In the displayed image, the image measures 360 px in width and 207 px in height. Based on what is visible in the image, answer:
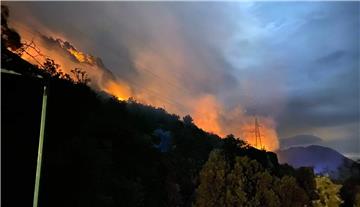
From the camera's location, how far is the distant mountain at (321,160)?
2888 cm

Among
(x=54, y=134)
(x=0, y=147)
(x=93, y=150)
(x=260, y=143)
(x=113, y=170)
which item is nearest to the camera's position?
(x=0, y=147)

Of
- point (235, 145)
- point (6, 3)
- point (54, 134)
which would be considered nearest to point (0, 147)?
point (54, 134)

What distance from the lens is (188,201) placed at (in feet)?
68.4

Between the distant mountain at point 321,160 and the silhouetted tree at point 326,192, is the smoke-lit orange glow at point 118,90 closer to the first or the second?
the distant mountain at point 321,160

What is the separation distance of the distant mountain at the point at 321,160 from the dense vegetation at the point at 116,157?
158 centimetres

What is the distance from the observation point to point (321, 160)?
116ft

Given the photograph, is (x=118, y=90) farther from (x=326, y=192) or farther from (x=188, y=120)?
(x=326, y=192)

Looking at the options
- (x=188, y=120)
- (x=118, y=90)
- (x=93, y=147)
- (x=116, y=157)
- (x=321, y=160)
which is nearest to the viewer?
(x=93, y=147)

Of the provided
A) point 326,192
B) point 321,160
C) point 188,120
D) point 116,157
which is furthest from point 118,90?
point 321,160

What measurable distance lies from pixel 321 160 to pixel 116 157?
21.1 m

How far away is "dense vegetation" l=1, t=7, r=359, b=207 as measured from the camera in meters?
12.8

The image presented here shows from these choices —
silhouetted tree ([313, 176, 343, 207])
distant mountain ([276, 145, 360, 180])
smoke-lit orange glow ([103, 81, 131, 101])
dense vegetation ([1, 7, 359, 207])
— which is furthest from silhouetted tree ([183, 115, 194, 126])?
silhouetted tree ([313, 176, 343, 207])

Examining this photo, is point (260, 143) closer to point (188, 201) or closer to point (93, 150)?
point (188, 201)

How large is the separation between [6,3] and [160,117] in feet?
28.0
